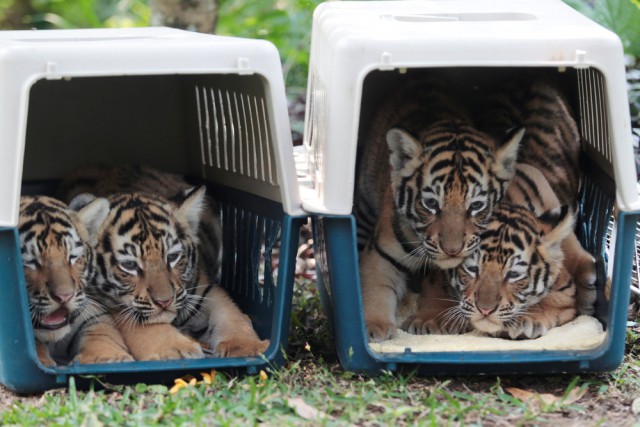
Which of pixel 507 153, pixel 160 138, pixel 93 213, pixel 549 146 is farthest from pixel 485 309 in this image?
pixel 160 138

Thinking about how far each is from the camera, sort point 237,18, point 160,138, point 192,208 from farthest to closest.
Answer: point 237,18
point 160,138
point 192,208

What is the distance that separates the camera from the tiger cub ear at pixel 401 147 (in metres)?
4.12

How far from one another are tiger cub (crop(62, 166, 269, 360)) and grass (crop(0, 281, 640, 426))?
264 millimetres

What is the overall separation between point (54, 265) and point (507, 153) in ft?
5.90

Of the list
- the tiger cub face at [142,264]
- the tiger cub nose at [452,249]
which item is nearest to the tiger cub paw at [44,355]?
the tiger cub face at [142,264]

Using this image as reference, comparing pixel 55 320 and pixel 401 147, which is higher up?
pixel 401 147

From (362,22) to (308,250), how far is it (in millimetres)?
1990

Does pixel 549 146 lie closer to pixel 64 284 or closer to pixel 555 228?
pixel 555 228

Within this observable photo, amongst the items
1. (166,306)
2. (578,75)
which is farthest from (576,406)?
(578,75)

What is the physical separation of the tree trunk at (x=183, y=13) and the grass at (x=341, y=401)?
297 cm

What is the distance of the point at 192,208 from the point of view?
4.27 m

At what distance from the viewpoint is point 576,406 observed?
11.5ft

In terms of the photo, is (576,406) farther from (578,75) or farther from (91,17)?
(91,17)

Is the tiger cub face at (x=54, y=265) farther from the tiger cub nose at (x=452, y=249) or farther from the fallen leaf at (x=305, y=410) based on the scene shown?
the tiger cub nose at (x=452, y=249)
